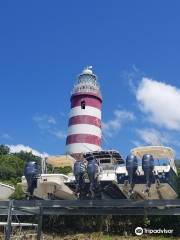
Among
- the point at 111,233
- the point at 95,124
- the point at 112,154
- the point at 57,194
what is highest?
the point at 95,124

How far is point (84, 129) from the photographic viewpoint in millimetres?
62594

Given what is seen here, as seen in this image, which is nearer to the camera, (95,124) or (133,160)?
(133,160)

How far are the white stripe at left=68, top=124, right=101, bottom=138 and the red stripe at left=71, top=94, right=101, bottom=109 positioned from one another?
12.7 ft

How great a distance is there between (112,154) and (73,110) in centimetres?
2047

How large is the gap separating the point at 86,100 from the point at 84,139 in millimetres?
6778

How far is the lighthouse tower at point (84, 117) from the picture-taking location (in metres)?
61.9

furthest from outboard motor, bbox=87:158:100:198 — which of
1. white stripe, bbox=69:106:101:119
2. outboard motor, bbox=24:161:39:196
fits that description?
white stripe, bbox=69:106:101:119

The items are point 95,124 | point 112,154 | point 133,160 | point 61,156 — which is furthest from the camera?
point 95,124

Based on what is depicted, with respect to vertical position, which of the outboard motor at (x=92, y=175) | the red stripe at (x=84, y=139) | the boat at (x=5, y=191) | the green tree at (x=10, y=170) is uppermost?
the red stripe at (x=84, y=139)

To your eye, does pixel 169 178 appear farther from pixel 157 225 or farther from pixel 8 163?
pixel 8 163

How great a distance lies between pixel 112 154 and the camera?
153 ft

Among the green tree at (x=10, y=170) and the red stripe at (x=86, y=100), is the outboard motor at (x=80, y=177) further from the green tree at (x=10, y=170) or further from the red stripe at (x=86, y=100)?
the red stripe at (x=86, y=100)

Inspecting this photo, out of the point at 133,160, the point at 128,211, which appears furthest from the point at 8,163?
the point at 128,211

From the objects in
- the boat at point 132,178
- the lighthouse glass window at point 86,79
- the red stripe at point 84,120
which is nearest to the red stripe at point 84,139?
the red stripe at point 84,120
